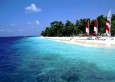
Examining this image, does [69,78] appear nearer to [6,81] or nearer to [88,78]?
[88,78]

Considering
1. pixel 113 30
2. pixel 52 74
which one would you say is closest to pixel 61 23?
pixel 113 30

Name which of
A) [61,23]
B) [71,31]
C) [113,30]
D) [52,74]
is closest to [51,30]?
[61,23]

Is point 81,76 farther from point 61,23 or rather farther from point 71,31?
point 61,23

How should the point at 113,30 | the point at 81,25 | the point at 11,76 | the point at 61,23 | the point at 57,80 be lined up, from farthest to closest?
the point at 61,23 < the point at 81,25 < the point at 113,30 < the point at 11,76 < the point at 57,80

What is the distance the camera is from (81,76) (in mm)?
10844

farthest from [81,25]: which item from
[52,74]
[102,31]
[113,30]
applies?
[52,74]

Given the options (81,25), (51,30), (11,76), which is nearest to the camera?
(11,76)

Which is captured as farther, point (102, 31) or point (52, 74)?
point (102, 31)

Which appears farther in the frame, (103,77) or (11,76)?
(11,76)

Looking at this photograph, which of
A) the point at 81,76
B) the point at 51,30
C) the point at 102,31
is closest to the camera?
the point at 81,76

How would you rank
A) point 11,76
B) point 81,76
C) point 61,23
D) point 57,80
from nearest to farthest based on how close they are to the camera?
1. point 57,80
2. point 81,76
3. point 11,76
4. point 61,23

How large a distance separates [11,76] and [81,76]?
3.70 metres

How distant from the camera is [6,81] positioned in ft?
34.2

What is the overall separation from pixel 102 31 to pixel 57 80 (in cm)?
6035
